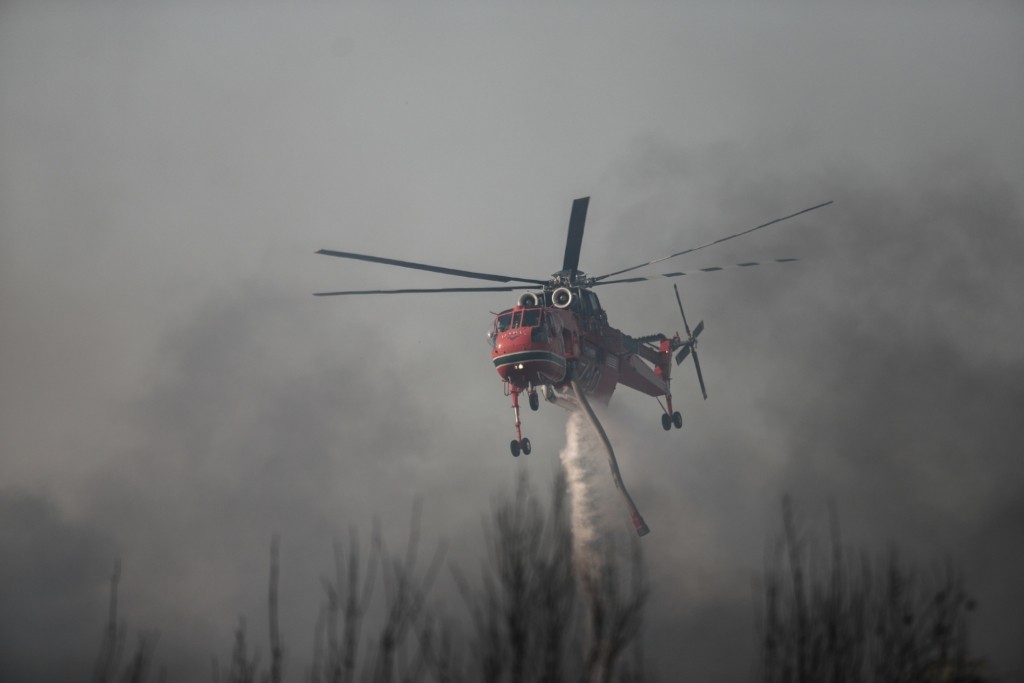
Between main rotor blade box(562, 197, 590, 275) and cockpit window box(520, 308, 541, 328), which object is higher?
main rotor blade box(562, 197, 590, 275)

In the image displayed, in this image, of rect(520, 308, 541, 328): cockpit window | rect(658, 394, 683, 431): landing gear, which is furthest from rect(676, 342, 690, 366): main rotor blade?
rect(520, 308, 541, 328): cockpit window

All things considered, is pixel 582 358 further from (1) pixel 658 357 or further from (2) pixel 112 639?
(2) pixel 112 639

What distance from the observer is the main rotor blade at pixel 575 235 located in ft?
185

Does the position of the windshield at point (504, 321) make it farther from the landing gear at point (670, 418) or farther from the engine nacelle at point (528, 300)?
the landing gear at point (670, 418)

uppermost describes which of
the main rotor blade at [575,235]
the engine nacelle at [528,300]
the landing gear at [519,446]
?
the main rotor blade at [575,235]

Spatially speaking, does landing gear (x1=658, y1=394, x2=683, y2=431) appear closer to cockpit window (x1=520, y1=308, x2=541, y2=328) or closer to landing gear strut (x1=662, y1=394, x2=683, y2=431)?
landing gear strut (x1=662, y1=394, x2=683, y2=431)

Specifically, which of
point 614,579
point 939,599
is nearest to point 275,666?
point 614,579

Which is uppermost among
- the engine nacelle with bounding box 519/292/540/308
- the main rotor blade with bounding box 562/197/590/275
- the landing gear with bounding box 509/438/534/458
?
the main rotor blade with bounding box 562/197/590/275

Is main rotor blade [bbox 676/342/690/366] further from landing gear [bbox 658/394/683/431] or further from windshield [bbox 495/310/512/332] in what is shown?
windshield [bbox 495/310/512/332]

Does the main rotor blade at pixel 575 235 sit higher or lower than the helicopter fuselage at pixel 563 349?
higher

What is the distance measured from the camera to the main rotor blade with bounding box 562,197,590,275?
56531 mm

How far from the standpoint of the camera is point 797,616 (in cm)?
2350

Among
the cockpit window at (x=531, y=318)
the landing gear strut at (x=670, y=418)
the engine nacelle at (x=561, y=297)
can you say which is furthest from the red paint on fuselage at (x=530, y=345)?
the landing gear strut at (x=670, y=418)

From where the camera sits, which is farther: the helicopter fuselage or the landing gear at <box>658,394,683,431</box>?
the landing gear at <box>658,394,683,431</box>
